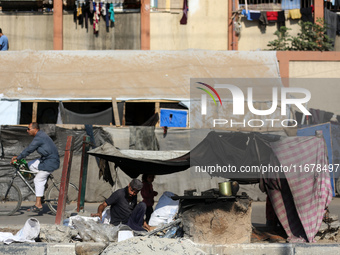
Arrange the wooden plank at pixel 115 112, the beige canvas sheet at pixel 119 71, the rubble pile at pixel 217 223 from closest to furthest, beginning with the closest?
the rubble pile at pixel 217 223, the wooden plank at pixel 115 112, the beige canvas sheet at pixel 119 71

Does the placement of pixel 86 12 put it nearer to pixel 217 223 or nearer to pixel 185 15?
pixel 185 15

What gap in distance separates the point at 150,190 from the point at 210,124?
6472 mm

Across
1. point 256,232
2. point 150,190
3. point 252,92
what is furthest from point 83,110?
point 256,232

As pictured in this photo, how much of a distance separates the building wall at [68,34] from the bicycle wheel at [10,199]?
9127mm

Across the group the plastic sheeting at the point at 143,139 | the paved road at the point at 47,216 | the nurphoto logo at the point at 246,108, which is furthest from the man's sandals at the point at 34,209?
the nurphoto logo at the point at 246,108

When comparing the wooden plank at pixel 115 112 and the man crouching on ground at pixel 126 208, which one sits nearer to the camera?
the man crouching on ground at pixel 126 208

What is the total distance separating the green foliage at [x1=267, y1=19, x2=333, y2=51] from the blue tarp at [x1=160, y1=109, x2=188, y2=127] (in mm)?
4696

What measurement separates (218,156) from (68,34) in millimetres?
11950

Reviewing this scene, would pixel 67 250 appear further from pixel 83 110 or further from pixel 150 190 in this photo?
pixel 83 110

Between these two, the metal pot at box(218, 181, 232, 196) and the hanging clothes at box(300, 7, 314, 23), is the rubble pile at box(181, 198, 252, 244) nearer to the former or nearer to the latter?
the metal pot at box(218, 181, 232, 196)

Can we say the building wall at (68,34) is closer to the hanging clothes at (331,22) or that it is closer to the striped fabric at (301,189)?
the hanging clothes at (331,22)

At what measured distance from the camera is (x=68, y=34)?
2022cm

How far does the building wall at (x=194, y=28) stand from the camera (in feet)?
65.9

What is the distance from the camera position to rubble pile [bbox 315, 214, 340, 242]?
884 centimetres
